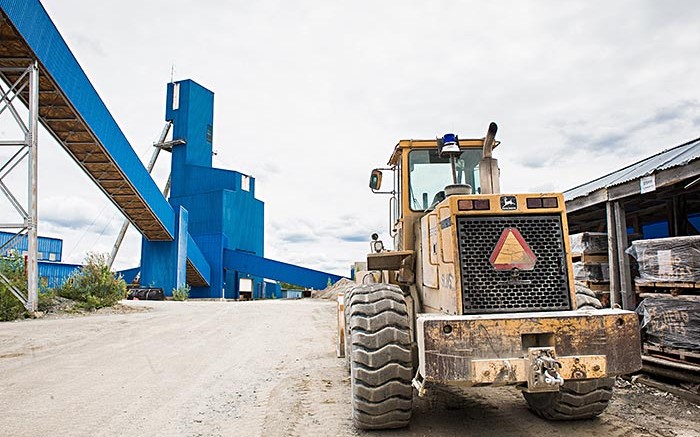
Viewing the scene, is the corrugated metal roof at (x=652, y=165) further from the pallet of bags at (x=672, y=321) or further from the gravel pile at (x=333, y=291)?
the gravel pile at (x=333, y=291)

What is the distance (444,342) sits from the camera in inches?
165

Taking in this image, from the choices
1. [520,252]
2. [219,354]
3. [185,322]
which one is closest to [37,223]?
[185,322]

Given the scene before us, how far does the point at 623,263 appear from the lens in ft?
25.1

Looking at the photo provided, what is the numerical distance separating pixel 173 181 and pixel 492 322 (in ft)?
125

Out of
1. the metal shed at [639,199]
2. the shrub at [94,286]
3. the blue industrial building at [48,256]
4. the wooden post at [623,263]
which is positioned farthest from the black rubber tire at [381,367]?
the shrub at [94,286]

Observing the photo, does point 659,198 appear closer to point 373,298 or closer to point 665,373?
point 665,373

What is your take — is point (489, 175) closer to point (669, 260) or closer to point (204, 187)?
point (669, 260)

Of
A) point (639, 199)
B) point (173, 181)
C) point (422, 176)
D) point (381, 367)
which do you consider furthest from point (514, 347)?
point (173, 181)

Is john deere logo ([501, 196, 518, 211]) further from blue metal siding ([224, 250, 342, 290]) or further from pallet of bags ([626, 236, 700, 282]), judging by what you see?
blue metal siding ([224, 250, 342, 290])

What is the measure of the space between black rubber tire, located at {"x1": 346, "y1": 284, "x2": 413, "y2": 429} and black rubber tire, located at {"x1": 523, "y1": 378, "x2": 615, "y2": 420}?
1.39 metres

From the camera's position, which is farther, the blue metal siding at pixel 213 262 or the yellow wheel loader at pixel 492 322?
the blue metal siding at pixel 213 262

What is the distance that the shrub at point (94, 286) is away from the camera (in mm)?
19266

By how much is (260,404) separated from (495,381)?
2.73m

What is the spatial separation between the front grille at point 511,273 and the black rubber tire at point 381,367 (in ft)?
2.00
